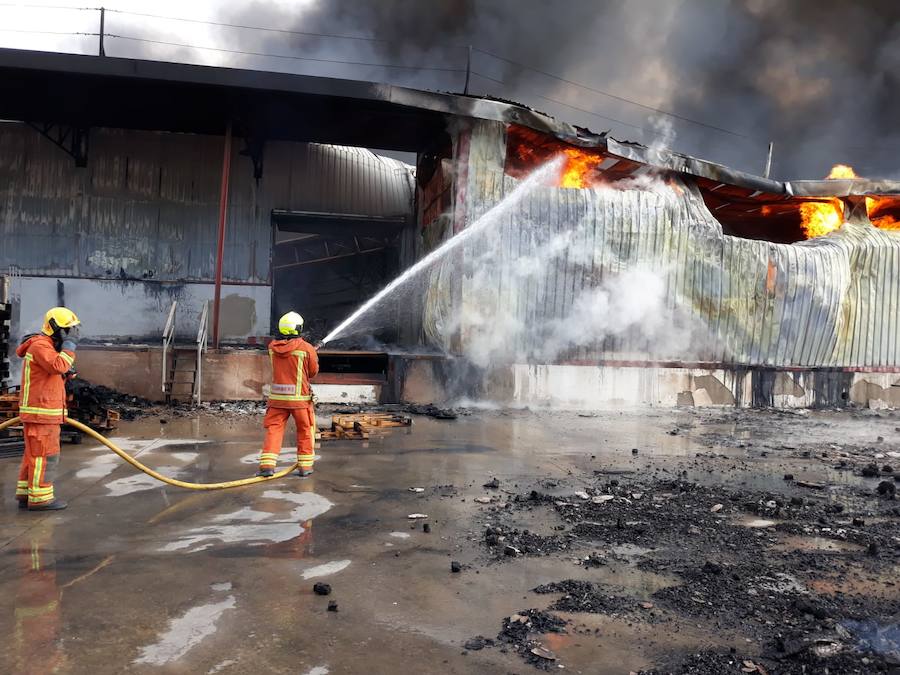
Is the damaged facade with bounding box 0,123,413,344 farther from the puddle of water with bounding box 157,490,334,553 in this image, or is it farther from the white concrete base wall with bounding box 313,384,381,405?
the puddle of water with bounding box 157,490,334,553

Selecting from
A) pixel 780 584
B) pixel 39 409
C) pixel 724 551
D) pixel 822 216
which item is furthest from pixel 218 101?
pixel 822 216

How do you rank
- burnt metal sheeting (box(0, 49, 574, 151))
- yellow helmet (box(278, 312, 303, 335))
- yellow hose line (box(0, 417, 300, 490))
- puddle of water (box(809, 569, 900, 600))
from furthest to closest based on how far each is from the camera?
1. burnt metal sheeting (box(0, 49, 574, 151))
2. yellow helmet (box(278, 312, 303, 335))
3. yellow hose line (box(0, 417, 300, 490))
4. puddle of water (box(809, 569, 900, 600))

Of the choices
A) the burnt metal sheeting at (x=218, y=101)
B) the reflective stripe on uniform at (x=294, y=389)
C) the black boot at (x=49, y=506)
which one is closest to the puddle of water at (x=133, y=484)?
the black boot at (x=49, y=506)

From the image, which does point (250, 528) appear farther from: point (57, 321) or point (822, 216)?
point (822, 216)

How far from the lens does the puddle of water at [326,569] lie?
3.73 m

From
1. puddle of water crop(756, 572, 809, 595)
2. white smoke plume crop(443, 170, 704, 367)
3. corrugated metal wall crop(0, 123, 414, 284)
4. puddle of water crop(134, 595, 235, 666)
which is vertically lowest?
puddle of water crop(134, 595, 235, 666)

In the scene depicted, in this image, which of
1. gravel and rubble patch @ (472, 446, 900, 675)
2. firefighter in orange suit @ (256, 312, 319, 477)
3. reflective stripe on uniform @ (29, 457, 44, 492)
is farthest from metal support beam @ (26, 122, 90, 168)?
gravel and rubble patch @ (472, 446, 900, 675)

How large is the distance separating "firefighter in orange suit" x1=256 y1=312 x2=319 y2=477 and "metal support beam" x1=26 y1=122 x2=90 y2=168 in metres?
10.4

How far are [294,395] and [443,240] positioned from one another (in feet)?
22.5

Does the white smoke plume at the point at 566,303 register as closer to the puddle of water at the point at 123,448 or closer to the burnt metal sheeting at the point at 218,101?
the burnt metal sheeting at the point at 218,101

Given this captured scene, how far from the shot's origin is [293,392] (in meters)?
6.35

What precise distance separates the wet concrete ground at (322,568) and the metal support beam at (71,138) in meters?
9.14

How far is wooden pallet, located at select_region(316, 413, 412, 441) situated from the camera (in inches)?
329

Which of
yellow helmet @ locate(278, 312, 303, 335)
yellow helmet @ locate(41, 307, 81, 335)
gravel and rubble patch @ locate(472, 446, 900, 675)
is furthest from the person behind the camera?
yellow helmet @ locate(278, 312, 303, 335)
